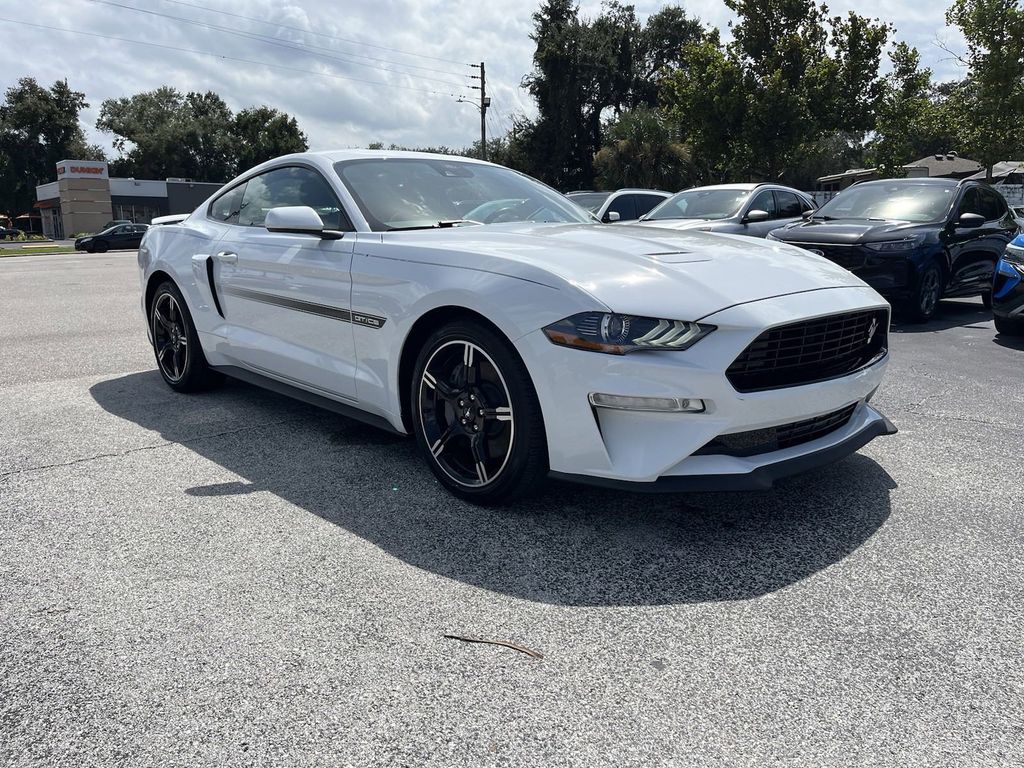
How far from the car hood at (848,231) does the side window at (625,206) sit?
4.76 m

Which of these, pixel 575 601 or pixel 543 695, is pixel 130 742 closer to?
pixel 543 695

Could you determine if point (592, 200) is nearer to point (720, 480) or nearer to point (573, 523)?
point (573, 523)

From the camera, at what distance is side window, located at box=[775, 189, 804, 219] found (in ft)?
37.6

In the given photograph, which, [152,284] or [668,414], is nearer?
[668,414]

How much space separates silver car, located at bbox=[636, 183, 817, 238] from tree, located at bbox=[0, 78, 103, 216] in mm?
66856

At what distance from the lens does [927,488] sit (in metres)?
3.50

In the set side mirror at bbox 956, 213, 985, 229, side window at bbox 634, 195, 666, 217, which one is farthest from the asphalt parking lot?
side window at bbox 634, 195, 666, 217

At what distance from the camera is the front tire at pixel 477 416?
3.00 m

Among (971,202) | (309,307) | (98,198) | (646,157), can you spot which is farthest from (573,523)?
(98,198)

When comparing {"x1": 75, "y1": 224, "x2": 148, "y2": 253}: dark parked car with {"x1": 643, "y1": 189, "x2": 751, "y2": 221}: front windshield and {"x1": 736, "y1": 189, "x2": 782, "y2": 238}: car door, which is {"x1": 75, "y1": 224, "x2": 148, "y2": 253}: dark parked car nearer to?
{"x1": 643, "y1": 189, "x2": 751, "y2": 221}: front windshield

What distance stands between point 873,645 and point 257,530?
2.20 metres

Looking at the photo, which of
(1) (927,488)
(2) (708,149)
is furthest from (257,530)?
(2) (708,149)

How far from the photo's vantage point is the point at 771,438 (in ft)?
9.68

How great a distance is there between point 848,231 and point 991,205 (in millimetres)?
2661
